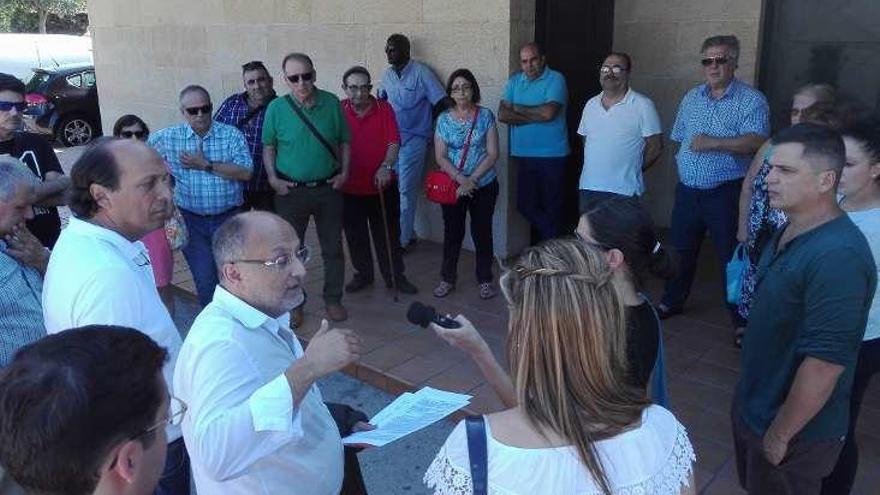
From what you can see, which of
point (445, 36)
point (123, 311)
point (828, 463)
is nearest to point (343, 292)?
point (445, 36)

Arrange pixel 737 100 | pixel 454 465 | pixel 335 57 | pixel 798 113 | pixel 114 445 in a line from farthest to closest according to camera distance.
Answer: pixel 335 57
pixel 737 100
pixel 798 113
pixel 454 465
pixel 114 445

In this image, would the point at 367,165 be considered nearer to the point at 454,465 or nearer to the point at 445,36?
the point at 445,36

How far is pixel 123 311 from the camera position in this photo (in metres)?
2.10

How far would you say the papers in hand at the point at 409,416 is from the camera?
2.11m

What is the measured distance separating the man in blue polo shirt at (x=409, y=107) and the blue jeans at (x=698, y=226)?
2527 mm

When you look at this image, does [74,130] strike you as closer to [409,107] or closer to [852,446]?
[409,107]

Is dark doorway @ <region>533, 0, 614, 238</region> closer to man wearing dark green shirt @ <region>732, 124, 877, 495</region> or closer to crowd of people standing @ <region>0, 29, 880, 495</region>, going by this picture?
crowd of people standing @ <region>0, 29, 880, 495</region>

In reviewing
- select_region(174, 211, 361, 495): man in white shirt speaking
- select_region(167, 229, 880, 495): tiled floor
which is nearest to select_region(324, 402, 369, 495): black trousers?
select_region(174, 211, 361, 495): man in white shirt speaking

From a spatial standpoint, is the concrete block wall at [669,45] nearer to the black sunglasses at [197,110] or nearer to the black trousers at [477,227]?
the black trousers at [477,227]

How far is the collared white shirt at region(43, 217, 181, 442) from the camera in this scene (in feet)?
6.80

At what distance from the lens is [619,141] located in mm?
5219

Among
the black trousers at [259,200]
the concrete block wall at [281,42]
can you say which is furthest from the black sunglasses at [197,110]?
the concrete block wall at [281,42]

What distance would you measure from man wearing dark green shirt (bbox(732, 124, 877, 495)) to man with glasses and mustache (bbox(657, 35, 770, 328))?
7.10 ft

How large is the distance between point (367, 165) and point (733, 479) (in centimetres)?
339
